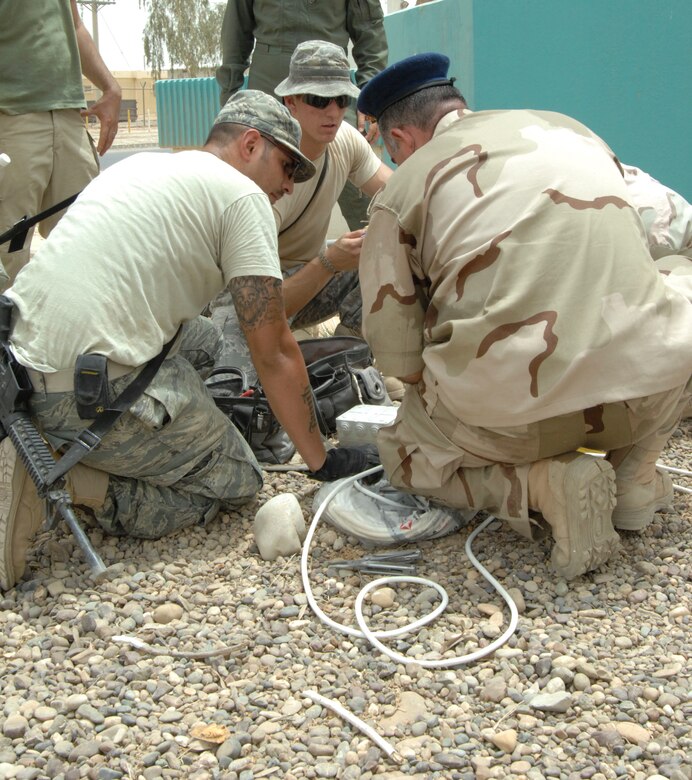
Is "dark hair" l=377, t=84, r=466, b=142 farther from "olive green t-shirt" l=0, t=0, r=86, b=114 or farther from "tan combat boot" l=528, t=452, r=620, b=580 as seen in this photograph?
"olive green t-shirt" l=0, t=0, r=86, b=114

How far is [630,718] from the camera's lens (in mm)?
2244

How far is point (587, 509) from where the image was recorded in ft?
8.91

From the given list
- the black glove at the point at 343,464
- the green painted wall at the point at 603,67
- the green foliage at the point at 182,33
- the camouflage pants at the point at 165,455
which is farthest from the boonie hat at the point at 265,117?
the green foliage at the point at 182,33

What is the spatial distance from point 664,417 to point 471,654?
0.96 m

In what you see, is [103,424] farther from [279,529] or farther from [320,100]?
[320,100]

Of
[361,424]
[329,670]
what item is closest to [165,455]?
[361,424]

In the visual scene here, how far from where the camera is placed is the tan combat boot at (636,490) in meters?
3.02

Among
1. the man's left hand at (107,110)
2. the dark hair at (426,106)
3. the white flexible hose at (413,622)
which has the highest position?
the dark hair at (426,106)

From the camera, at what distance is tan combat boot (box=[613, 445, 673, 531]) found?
3018 mm

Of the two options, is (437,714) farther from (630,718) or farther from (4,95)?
(4,95)

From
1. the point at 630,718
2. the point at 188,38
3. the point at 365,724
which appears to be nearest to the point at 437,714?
A: the point at 365,724

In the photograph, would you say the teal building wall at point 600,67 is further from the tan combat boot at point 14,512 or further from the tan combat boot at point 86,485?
the tan combat boot at point 14,512

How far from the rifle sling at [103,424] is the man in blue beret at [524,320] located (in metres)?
0.70

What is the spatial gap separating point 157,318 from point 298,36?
9.89 ft
